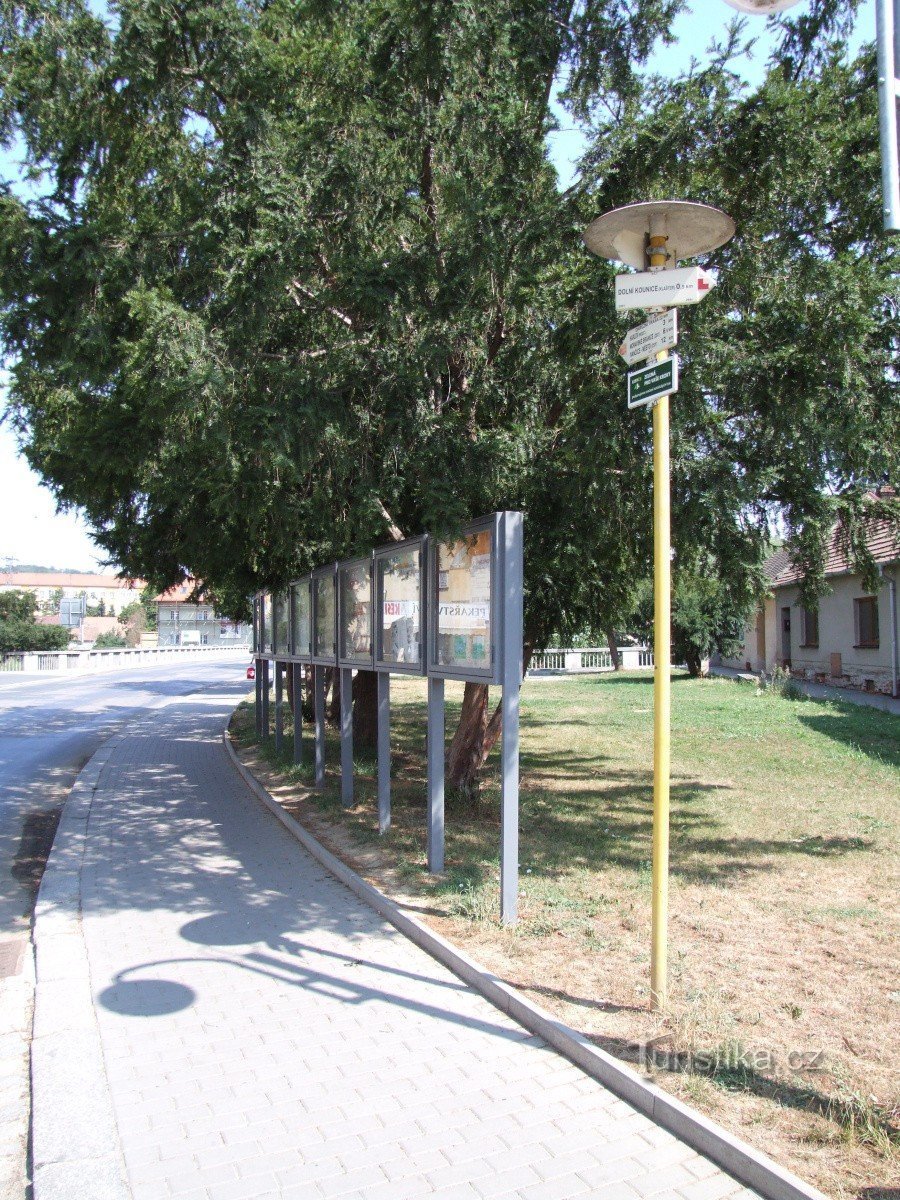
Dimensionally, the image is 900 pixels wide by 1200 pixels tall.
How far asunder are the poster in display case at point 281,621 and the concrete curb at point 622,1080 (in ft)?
22.5

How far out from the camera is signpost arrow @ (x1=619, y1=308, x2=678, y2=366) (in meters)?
4.20

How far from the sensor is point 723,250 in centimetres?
750

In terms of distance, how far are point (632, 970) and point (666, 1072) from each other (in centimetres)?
116

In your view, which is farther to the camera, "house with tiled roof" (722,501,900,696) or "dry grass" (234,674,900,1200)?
"house with tiled roof" (722,501,900,696)

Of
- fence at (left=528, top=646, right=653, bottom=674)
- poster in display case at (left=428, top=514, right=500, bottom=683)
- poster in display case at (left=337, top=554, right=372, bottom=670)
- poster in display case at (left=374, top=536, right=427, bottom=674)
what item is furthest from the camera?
fence at (left=528, top=646, right=653, bottom=674)

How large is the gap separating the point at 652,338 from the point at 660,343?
7cm

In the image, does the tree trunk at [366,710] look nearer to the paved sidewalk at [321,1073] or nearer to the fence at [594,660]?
the paved sidewalk at [321,1073]

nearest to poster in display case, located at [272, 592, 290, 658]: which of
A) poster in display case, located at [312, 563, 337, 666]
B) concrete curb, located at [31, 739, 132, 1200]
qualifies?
poster in display case, located at [312, 563, 337, 666]

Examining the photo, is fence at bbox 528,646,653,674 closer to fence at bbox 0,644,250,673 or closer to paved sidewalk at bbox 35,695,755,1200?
fence at bbox 0,644,250,673

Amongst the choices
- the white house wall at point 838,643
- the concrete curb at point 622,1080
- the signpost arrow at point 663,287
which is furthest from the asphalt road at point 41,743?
the white house wall at point 838,643

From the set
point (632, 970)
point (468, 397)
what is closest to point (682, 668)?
point (468, 397)

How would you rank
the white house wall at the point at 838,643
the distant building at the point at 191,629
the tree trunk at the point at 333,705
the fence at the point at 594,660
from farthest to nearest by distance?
the distant building at the point at 191,629, the fence at the point at 594,660, the white house wall at the point at 838,643, the tree trunk at the point at 333,705

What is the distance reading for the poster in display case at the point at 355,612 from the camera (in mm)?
8484

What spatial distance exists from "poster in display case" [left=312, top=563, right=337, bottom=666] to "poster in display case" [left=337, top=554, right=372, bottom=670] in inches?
9.2
